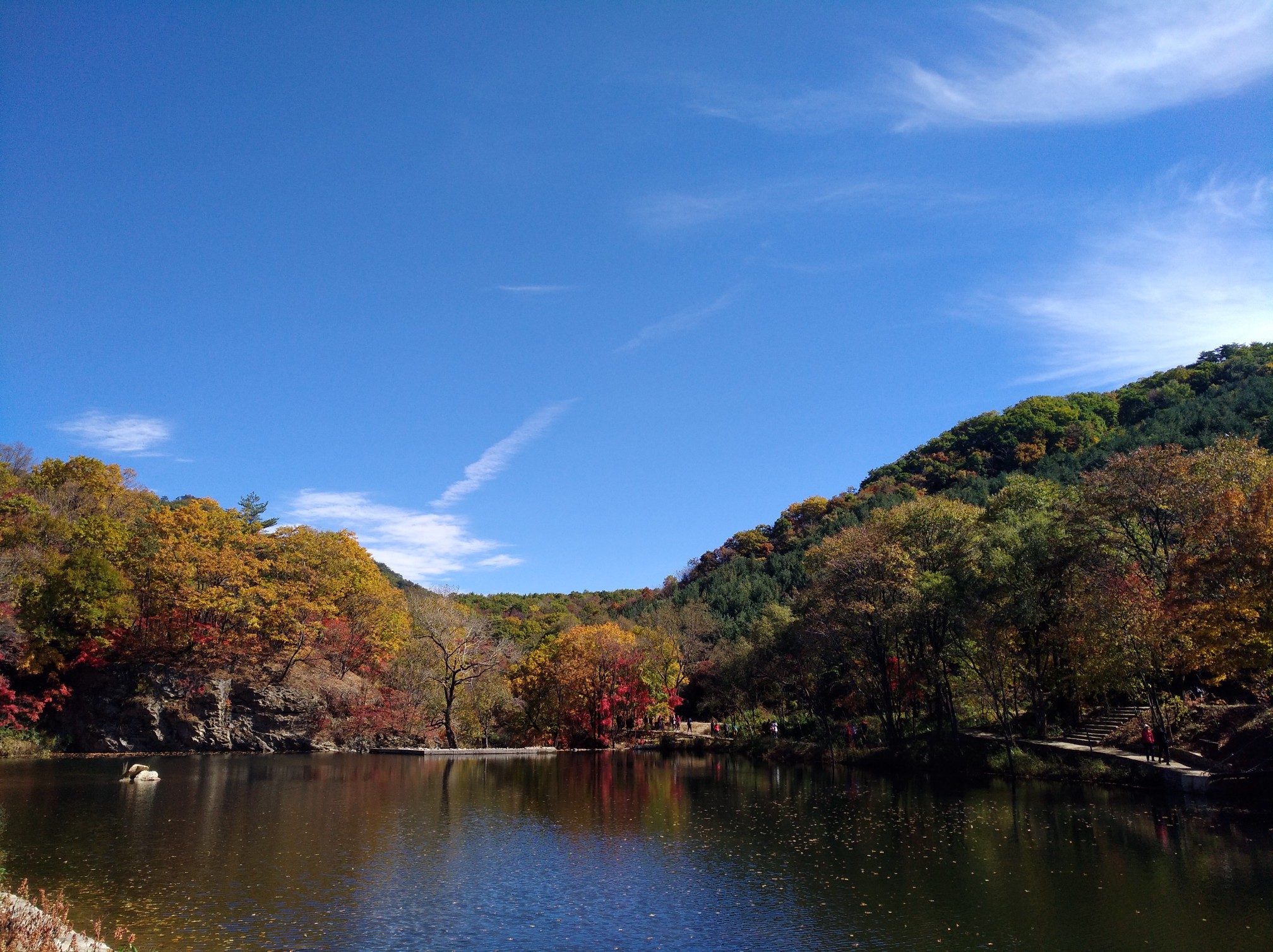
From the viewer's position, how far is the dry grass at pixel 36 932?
9.42 m

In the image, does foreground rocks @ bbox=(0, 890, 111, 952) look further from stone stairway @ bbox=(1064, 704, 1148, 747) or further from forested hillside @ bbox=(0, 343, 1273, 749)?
stone stairway @ bbox=(1064, 704, 1148, 747)

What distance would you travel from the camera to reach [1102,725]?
37.6m

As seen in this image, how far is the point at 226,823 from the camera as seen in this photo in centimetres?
2359

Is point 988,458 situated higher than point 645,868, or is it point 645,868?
point 988,458

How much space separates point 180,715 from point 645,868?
151 feet

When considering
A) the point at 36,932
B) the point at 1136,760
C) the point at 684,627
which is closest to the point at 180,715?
the point at 684,627

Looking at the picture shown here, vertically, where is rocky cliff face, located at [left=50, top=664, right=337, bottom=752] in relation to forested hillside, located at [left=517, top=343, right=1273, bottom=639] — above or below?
below

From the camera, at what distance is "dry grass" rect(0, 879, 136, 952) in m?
9.42

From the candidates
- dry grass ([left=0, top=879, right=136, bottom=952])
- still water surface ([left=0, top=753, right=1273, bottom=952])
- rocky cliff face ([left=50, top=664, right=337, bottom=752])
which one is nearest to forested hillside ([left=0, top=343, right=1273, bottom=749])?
rocky cliff face ([left=50, top=664, right=337, bottom=752])

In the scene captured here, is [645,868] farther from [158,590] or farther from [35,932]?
[158,590]

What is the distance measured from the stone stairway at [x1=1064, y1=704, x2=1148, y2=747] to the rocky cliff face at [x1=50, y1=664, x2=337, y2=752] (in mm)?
50020

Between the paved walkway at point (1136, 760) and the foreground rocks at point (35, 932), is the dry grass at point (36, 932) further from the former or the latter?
the paved walkway at point (1136, 760)

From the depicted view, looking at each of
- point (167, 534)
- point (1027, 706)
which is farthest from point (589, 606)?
point (1027, 706)

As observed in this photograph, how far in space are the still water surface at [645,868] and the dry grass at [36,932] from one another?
2069 mm
